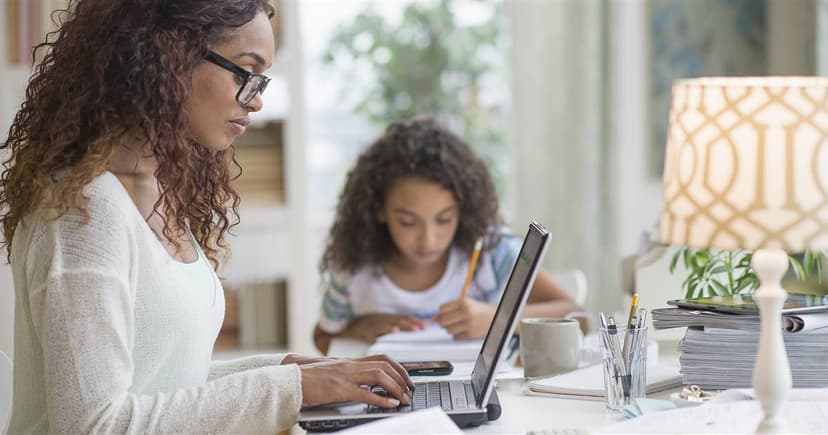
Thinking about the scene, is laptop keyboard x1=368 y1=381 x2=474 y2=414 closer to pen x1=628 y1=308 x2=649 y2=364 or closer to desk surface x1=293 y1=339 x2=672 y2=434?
desk surface x1=293 y1=339 x2=672 y2=434

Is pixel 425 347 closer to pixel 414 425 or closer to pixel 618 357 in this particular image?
pixel 618 357

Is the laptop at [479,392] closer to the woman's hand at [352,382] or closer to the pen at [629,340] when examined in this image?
the woman's hand at [352,382]

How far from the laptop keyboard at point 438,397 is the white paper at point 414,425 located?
133 millimetres

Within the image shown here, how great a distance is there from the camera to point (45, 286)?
1.23 metres

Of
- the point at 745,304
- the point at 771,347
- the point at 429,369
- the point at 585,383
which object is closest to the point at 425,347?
the point at 429,369

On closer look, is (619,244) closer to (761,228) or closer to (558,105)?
(558,105)

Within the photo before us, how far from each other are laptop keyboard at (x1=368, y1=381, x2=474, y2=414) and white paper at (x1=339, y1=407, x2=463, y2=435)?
133 millimetres

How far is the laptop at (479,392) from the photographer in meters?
1.31

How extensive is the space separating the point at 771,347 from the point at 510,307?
358 millimetres

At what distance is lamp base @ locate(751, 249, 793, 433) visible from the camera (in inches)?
44.4

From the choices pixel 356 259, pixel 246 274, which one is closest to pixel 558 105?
pixel 246 274

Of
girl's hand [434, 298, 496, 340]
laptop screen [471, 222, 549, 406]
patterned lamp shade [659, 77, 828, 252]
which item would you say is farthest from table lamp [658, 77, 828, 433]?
girl's hand [434, 298, 496, 340]

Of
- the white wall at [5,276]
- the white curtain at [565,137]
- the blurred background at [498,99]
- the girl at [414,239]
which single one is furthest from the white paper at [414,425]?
the white curtain at [565,137]

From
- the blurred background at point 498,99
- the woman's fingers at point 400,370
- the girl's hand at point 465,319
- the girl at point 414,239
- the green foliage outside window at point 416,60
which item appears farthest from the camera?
the green foliage outside window at point 416,60
